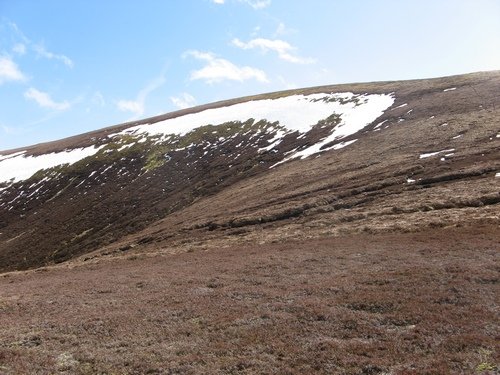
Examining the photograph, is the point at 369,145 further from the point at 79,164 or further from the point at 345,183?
the point at 79,164

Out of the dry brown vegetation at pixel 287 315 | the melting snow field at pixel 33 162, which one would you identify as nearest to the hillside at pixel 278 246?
the dry brown vegetation at pixel 287 315

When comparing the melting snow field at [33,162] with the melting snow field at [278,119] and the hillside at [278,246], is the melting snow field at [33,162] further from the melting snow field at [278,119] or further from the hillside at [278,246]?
the hillside at [278,246]

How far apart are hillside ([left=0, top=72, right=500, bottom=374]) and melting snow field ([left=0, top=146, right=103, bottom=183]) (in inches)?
157

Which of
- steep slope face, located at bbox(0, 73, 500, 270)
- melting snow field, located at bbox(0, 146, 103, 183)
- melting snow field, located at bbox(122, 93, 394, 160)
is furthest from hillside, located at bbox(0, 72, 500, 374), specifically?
melting snow field, located at bbox(0, 146, 103, 183)

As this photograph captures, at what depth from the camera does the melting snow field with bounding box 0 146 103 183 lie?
117000 millimetres

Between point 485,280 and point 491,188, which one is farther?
point 491,188

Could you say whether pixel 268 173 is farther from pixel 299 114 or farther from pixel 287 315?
pixel 287 315

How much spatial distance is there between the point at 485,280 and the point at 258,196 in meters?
42.6

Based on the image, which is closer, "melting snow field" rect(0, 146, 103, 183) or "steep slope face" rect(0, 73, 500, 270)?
"steep slope face" rect(0, 73, 500, 270)

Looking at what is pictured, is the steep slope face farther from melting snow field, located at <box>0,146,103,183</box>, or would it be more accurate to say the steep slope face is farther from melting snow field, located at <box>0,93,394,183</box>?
melting snow field, located at <box>0,146,103,183</box>

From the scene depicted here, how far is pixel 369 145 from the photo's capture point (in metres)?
73.4

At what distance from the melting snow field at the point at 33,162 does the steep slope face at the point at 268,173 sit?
735 millimetres

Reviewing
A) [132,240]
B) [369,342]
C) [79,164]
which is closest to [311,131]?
[132,240]

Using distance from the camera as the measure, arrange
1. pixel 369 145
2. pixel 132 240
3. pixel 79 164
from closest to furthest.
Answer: pixel 132 240, pixel 369 145, pixel 79 164
